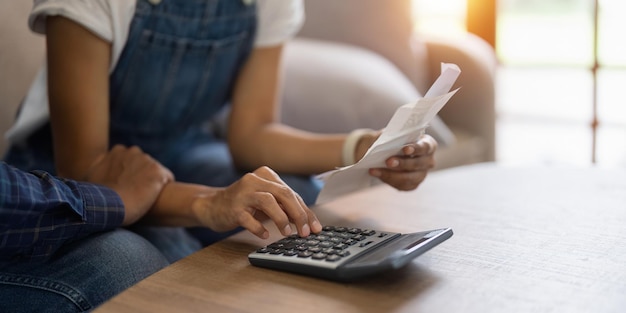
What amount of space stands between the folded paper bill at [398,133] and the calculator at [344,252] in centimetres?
9

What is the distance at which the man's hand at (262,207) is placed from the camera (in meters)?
0.84

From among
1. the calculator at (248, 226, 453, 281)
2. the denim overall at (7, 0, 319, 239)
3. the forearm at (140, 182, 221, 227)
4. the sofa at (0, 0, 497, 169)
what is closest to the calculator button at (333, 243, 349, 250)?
the calculator at (248, 226, 453, 281)

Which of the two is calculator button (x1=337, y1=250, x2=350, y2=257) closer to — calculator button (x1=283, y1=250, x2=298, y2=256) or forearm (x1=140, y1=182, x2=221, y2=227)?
calculator button (x1=283, y1=250, x2=298, y2=256)

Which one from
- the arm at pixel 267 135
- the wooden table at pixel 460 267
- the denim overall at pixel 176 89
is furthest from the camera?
the arm at pixel 267 135

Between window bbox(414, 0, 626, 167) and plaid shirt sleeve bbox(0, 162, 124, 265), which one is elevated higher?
plaid shirt sleeve bbox(0, 162, 124, 265)

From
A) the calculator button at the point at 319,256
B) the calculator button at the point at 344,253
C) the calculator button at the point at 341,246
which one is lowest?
the calculator button at the point at 341,246

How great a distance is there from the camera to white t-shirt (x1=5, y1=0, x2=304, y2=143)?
1041 millimetres

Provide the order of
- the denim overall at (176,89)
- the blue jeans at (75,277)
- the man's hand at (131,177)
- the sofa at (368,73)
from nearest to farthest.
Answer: the blue jeans at (75,277)
the man's hand at (131,177)
the denim overall at (176,89)
the sofa at (368,73)

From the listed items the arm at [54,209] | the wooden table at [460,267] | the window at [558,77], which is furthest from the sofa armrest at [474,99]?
the arm at [54,209]

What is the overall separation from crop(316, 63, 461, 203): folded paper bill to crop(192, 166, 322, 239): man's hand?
2.9 inches

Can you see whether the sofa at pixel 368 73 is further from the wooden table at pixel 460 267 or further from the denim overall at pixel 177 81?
the wooden table at pixel 460 267

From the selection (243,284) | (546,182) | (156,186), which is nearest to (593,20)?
(546,182)

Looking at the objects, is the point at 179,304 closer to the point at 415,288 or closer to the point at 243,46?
the point at 415,288

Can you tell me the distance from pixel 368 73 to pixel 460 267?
41.4 inches
